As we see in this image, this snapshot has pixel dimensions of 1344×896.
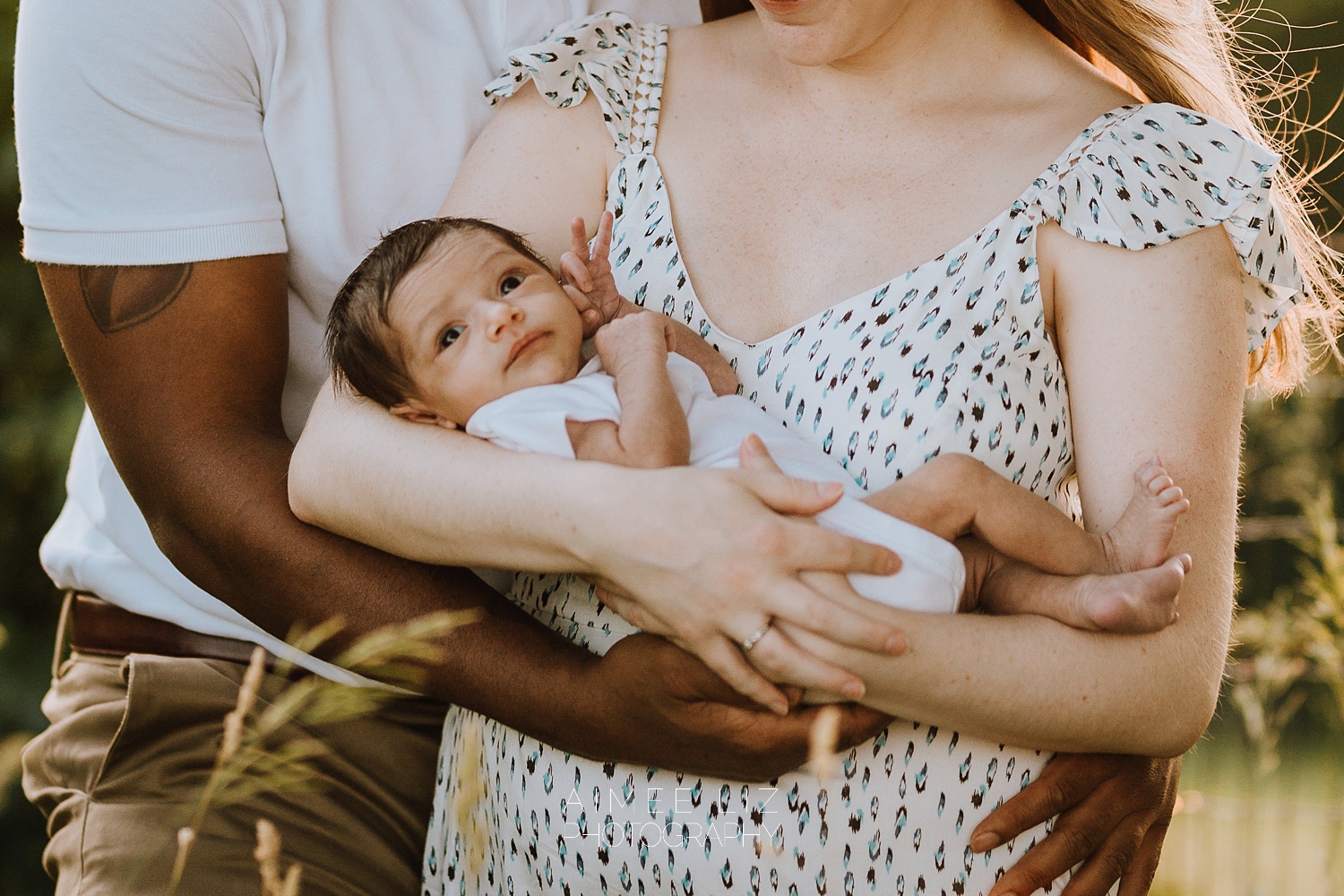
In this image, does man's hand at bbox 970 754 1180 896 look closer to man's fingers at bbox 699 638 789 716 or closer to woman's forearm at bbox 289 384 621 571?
man's fingers at bbox 699 638 789 716

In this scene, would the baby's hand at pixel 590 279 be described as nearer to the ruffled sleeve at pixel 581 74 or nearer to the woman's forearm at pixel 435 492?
the ruffled sleeve at pixel 581 74

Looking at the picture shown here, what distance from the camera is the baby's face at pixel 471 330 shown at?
5.71ft

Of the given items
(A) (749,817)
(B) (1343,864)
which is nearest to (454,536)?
(A) (749,817)

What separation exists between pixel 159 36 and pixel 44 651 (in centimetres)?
186

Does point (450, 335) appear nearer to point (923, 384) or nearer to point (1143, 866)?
point (923, 384)

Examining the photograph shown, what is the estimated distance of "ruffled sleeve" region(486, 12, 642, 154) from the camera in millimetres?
2064

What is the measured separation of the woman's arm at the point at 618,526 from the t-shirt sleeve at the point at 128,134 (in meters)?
0.36

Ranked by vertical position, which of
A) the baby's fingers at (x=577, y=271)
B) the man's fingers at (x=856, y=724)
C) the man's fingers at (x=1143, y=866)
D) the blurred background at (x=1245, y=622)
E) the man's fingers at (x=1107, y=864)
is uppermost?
the baby's fingers at (x=577, y=271)

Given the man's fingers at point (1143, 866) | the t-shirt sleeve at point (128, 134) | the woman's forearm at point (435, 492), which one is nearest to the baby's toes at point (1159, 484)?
the man's fingers at point (1143, 866)

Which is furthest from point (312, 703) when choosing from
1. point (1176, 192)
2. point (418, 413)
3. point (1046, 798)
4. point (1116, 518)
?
point (1176, 192)

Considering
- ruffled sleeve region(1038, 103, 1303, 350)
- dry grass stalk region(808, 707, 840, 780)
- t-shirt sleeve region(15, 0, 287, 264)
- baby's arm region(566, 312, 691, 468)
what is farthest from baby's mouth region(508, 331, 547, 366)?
ruffled sleeve region(1038, 103, 1303, 350)

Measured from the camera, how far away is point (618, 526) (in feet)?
5.07

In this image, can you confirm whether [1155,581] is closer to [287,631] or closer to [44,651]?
[287,631]

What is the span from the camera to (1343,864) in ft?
9.70
